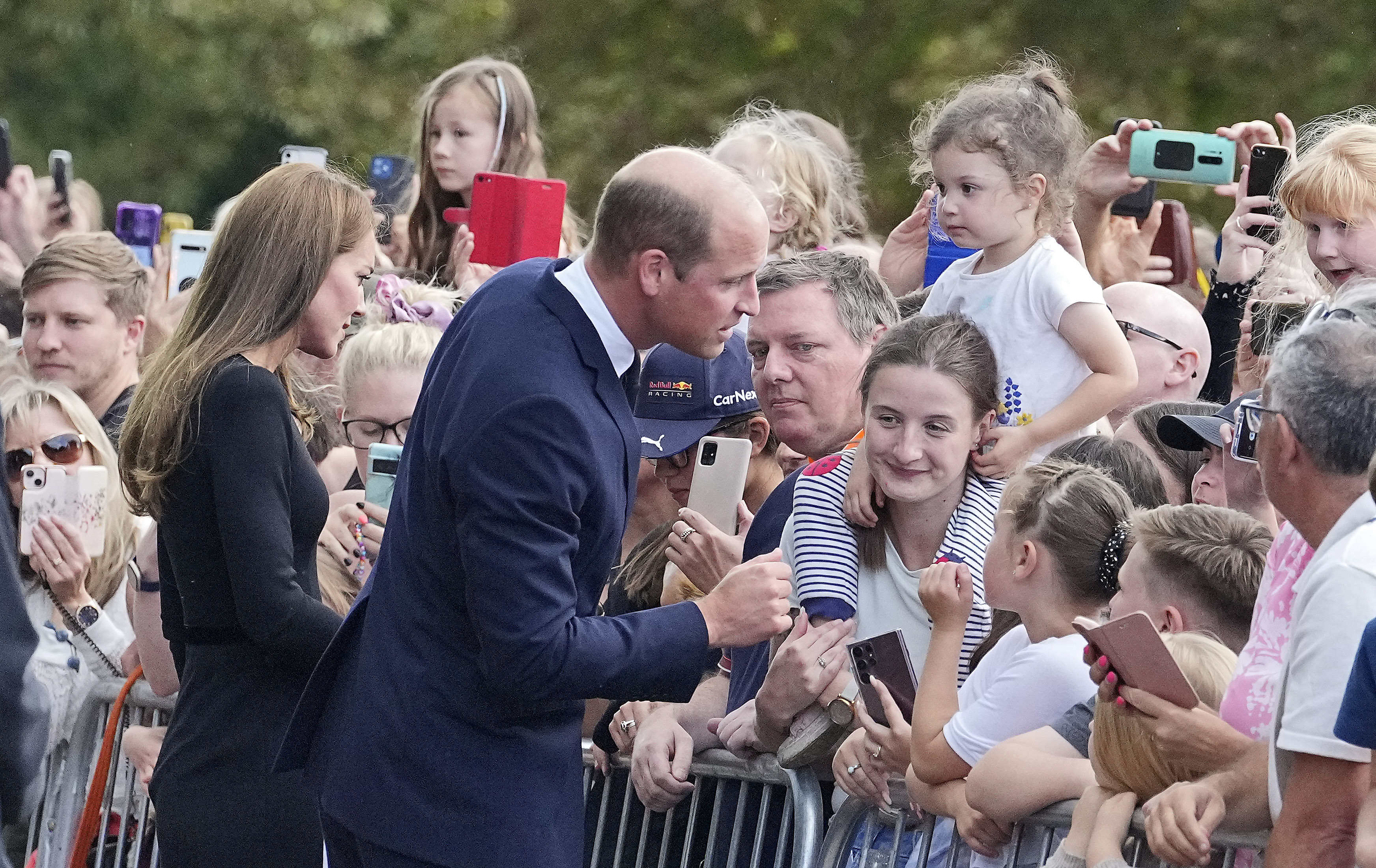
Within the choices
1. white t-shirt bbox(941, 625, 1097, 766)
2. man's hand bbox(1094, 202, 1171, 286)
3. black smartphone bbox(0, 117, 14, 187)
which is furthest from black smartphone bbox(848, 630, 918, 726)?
black smartphone bbox(0, 117, 14, 187)

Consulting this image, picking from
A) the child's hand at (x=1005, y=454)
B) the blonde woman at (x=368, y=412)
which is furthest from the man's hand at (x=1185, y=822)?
the blonde woman at (x=368, y=412)

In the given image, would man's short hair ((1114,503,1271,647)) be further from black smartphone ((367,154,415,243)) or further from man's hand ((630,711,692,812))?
black smartphone ((367,154,415,243))

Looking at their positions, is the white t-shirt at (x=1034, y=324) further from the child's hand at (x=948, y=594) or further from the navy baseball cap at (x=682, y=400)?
the child's hand at (x=948, y=594)

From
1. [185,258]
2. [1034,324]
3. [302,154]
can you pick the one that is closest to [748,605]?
[1034,324]

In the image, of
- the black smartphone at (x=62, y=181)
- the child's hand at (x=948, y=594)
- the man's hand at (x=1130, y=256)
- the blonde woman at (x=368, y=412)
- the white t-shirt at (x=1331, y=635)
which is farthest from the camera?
the black smartphone at (x=62, y=181)

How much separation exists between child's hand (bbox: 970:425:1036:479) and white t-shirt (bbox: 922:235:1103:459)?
1.17ft

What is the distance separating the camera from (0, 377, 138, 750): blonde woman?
5207 mm

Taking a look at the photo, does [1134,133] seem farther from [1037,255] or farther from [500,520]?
[500,520]

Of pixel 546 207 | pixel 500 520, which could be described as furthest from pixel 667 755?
pixel 546 207

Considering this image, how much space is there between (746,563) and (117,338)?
139 inches

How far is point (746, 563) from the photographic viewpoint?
10.7 feet

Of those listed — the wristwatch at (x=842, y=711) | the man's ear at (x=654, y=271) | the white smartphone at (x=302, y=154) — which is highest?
the man's ear at (x=654, y=271)

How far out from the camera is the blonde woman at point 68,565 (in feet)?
17.1

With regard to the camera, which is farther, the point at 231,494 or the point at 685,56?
the point at 685,56
